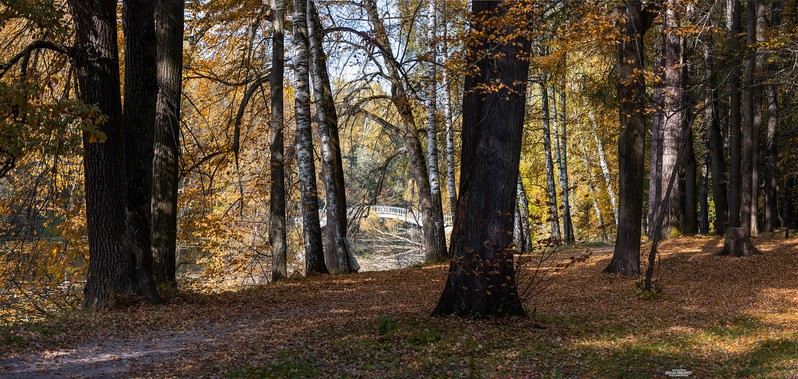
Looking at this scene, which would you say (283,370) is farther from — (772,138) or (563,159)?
(772,138)

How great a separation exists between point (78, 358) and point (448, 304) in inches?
162

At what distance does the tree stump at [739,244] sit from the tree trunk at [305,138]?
30.0 ft

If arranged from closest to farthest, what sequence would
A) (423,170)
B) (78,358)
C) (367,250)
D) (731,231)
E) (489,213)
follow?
(78,358) < (489,213) < (731,231) < (423,170) < (367,250)

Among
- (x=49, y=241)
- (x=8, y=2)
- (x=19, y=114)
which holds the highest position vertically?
(x=8, y=2)

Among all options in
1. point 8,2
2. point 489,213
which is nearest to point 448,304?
point 489,213

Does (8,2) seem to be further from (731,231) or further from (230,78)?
(731,231)

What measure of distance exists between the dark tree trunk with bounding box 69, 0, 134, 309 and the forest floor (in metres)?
0.59

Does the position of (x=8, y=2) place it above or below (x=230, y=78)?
below

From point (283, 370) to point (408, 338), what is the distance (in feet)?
5.07

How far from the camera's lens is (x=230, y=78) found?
631 inches

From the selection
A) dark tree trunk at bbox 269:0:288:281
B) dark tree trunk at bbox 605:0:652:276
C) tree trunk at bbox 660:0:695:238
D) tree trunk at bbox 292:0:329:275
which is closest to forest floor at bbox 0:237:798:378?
dark tree trunk at bbox 605:0:652:276

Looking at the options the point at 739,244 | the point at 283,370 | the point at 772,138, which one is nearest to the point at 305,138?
the point at 283,370

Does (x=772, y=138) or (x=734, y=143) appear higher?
(x=772, y=138)

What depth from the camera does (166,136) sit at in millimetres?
11102
